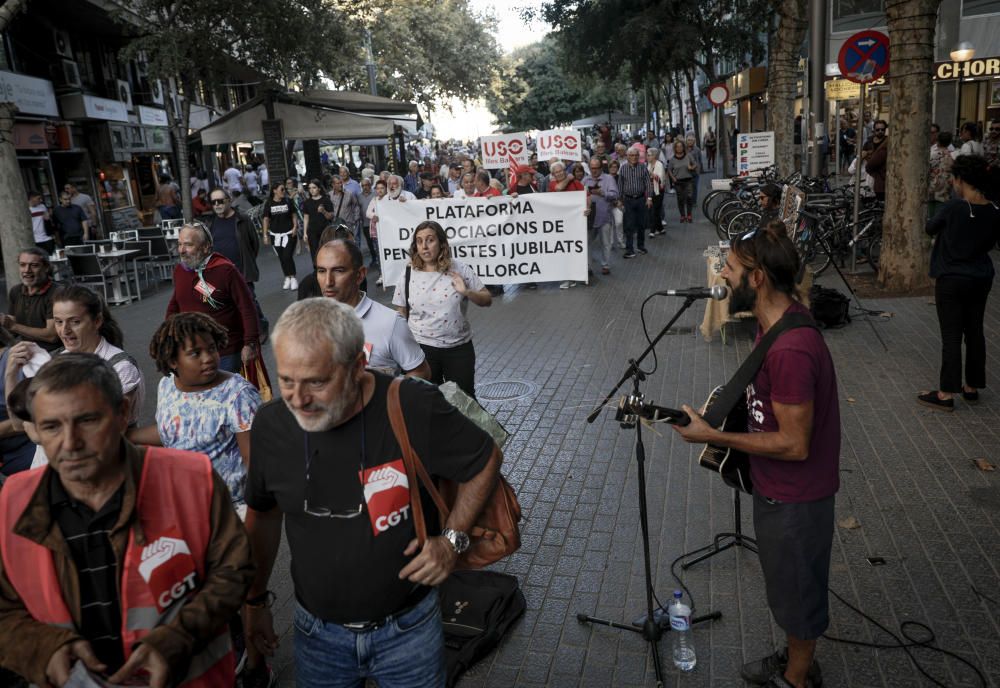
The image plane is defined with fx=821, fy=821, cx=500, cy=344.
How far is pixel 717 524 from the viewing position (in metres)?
5.16

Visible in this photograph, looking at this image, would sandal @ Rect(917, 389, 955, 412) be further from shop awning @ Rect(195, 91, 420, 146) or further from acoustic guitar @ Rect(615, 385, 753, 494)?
shop awning @ Rect(195, 91, 420, 146)

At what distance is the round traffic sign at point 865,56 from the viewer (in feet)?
36.6

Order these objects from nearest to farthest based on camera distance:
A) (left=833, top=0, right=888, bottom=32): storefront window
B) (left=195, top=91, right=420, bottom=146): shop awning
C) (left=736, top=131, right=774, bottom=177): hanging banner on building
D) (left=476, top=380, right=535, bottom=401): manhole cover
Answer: (left=476, top=380, right=535, bottom=401): manhole cover, (left=195, top=91, right=420, bottom=146): shop awning, (left=736, top=131, right=774, bottom=177): hanging banner on building, (left=833, top=0, right=888, bottom=32): storefront window

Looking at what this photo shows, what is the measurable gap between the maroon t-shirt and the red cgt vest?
2.02m

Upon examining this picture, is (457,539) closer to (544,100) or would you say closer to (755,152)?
(755,152)

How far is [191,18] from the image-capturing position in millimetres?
20469

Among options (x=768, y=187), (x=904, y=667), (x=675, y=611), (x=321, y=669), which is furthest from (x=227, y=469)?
(x=768, y=187)

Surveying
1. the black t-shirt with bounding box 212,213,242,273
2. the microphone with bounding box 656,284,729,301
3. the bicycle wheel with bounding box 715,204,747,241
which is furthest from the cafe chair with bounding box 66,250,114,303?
the microphone with bounding box 656,284,729,301

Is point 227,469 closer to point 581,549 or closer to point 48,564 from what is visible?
point 48,564

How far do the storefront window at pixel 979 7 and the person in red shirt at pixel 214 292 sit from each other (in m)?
27.6

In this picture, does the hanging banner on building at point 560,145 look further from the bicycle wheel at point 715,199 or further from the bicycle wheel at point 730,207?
the bicycle wheel at point 715,199

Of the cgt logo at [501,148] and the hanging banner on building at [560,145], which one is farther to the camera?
the hanging banner on building at [560,145]

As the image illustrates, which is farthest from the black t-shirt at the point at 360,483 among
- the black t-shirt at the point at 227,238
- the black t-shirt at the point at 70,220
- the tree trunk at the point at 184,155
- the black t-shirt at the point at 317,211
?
the tree trunk at the point at 184,155

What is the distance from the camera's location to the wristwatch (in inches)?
97.3
